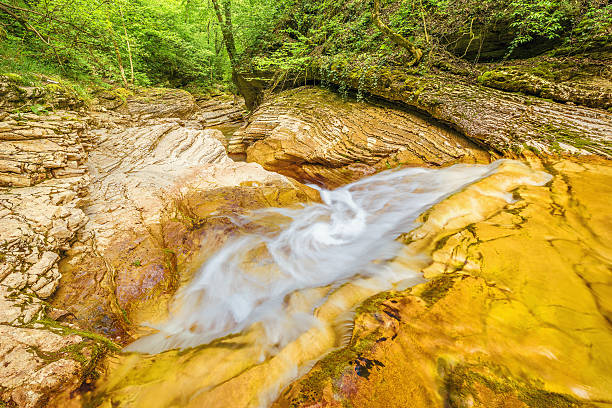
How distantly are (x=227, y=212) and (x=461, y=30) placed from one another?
797 cm

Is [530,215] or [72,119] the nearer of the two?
[530,215]

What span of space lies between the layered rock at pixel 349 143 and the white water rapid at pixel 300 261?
1.75 feet

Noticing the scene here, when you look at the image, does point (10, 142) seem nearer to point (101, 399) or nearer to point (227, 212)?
point (227, 212)

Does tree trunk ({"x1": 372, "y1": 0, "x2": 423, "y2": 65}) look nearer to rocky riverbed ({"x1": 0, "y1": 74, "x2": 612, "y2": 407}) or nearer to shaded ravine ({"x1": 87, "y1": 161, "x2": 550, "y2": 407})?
rocky riverbed ({"x1": 0, "y1": 74, "x2": 612, "y2": 407})

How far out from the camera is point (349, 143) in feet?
19.6

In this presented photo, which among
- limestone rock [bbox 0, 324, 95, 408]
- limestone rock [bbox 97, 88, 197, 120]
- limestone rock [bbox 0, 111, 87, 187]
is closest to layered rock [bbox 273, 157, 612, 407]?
limestone rock [bbox 0, 324, 95, 408]

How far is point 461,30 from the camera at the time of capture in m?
6.30

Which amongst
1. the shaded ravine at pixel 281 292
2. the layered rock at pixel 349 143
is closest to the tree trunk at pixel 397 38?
the layered rock at pixel 349 143

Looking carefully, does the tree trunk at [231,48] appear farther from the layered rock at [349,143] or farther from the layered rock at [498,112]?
the layered rock at [498,112]

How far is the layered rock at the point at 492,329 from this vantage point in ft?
4.29

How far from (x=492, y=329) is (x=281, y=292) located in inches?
85.4

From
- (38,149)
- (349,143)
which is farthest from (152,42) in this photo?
(349,143)

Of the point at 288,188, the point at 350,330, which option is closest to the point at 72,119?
the point at 288,188

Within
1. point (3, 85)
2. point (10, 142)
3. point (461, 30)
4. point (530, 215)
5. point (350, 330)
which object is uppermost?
point (461, 30)
